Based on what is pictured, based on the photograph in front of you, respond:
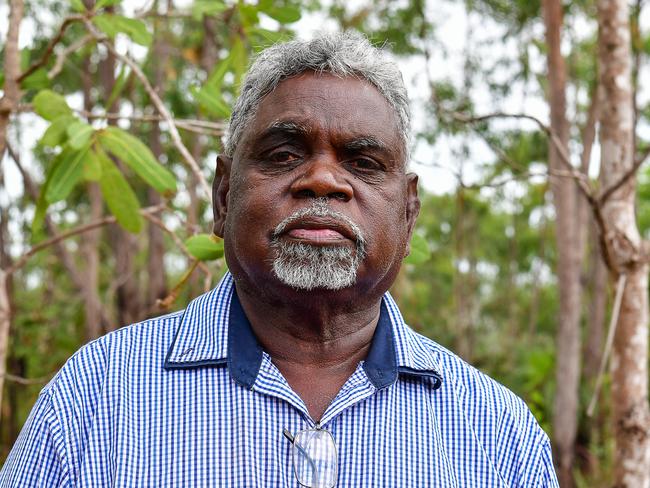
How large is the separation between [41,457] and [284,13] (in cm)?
165

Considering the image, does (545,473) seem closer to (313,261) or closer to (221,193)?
(313,261)

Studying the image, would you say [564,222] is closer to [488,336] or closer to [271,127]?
[271,127]

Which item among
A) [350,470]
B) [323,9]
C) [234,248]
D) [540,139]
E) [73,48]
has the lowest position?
[350,470]

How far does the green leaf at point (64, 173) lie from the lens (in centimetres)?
229

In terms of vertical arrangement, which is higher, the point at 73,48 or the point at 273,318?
the point at 73,48

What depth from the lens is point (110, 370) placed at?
60.2 inches

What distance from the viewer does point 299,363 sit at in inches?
64.7

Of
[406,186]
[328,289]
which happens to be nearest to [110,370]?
[328,289]

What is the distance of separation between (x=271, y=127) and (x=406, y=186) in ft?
1.10

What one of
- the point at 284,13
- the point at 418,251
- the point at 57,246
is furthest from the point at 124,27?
the point at 57,246

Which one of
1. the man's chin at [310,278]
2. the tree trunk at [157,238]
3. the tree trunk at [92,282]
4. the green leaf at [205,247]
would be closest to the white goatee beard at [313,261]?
the man's chin at [310,278]

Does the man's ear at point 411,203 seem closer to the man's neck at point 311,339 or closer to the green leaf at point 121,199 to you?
the man's neck at point 311,339

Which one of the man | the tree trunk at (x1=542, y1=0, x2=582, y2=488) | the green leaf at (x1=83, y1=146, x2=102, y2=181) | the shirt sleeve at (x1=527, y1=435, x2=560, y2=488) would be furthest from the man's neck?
the tree trunk at (x1=542, y1=0, x2=582, y2=488)

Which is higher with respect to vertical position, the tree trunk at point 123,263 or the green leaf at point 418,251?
the tree trunk at point 123,263
